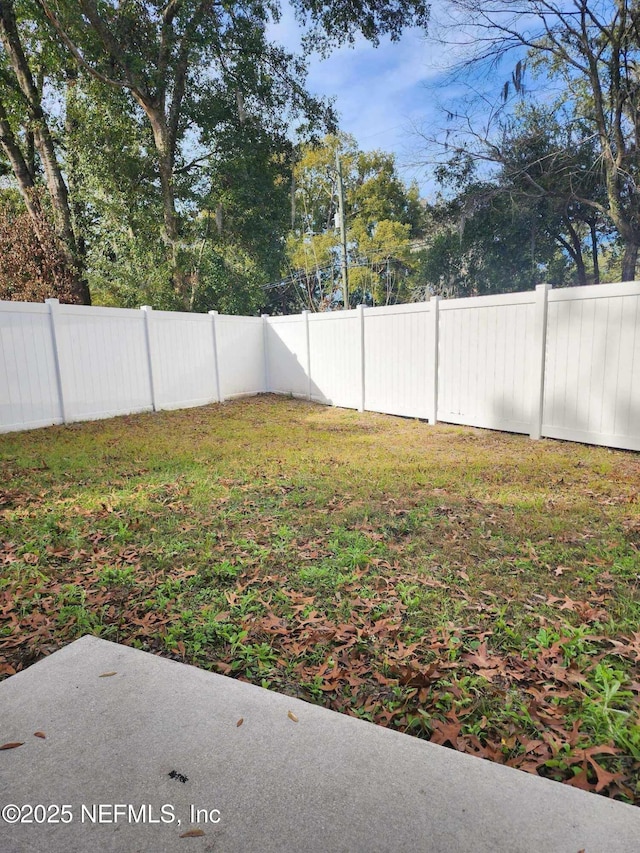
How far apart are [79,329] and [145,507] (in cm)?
486

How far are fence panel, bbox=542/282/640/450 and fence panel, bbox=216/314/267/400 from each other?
6431 mm

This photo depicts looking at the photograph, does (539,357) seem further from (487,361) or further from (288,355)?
(288,355)

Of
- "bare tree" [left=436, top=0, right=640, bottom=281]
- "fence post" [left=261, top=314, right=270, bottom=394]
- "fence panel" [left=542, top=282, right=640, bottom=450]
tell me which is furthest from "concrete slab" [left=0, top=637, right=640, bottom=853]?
"bare tree" [left=436, top=0, right=640, bottom=281]

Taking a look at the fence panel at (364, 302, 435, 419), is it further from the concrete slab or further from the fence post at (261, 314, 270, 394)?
the concrete slab

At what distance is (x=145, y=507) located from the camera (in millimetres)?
4059

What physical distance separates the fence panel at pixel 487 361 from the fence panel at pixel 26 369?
19.3ft

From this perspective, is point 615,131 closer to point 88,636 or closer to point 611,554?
point 611,554

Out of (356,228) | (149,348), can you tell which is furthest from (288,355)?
(356,228)

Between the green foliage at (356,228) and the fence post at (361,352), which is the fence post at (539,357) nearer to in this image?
the fence post at (361,352)

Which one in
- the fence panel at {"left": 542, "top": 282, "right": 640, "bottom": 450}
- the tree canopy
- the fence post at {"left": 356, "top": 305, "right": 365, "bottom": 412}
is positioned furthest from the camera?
the tree canopy

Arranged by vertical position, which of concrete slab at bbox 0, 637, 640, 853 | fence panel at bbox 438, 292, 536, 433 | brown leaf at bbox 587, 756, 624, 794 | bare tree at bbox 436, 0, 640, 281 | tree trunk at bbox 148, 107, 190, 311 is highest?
bare tree at bbox 436, 0, 640, 281

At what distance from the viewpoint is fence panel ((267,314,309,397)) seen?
396 inches

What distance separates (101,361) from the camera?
801 cm

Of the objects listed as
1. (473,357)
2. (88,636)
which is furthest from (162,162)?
(88,636)
